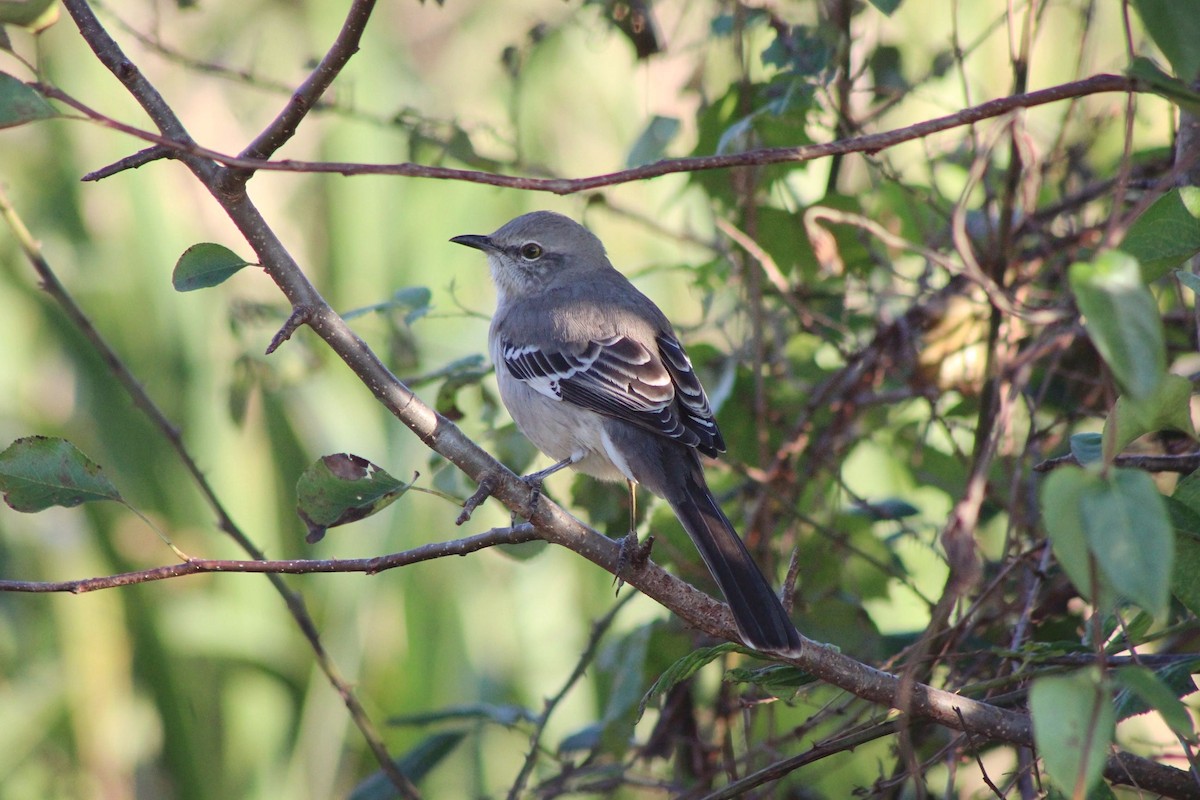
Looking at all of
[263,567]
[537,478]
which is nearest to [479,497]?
[263,567]

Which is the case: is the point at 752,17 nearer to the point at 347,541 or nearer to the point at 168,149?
the point at 168,149

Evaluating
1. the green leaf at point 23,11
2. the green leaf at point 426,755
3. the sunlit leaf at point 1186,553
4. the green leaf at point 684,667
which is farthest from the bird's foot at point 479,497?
the green leaf at point 426,755

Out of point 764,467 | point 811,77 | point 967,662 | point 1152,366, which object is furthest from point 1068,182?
point 1152,366

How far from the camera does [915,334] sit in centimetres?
311

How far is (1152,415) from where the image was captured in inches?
46.4

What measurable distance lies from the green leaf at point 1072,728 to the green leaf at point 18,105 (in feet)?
4.37

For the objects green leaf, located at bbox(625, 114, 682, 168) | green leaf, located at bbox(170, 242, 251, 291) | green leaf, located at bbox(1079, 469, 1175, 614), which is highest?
green leaf, located at bbox(625, 114, 682, 168)

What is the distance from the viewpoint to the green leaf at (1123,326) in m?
0.99

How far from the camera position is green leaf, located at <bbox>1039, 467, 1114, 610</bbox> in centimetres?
102

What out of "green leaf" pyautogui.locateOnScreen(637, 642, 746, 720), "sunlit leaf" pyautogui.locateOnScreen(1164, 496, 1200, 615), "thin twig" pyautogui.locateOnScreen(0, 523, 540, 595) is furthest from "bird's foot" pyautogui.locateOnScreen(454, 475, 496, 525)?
"sunlit leaf" pyautogui.locateOnScreen(1164, 496, 1200, 615)

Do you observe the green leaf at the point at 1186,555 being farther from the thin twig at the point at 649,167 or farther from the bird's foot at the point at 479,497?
the bird's foot at the point at 479,497

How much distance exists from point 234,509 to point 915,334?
3.06 meters

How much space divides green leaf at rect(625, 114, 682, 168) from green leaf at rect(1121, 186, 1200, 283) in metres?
1.46

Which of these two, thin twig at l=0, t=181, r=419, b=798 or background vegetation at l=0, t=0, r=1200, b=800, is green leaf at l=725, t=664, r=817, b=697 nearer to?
background vegetation at l=0, t=0, r=1200, b=800
